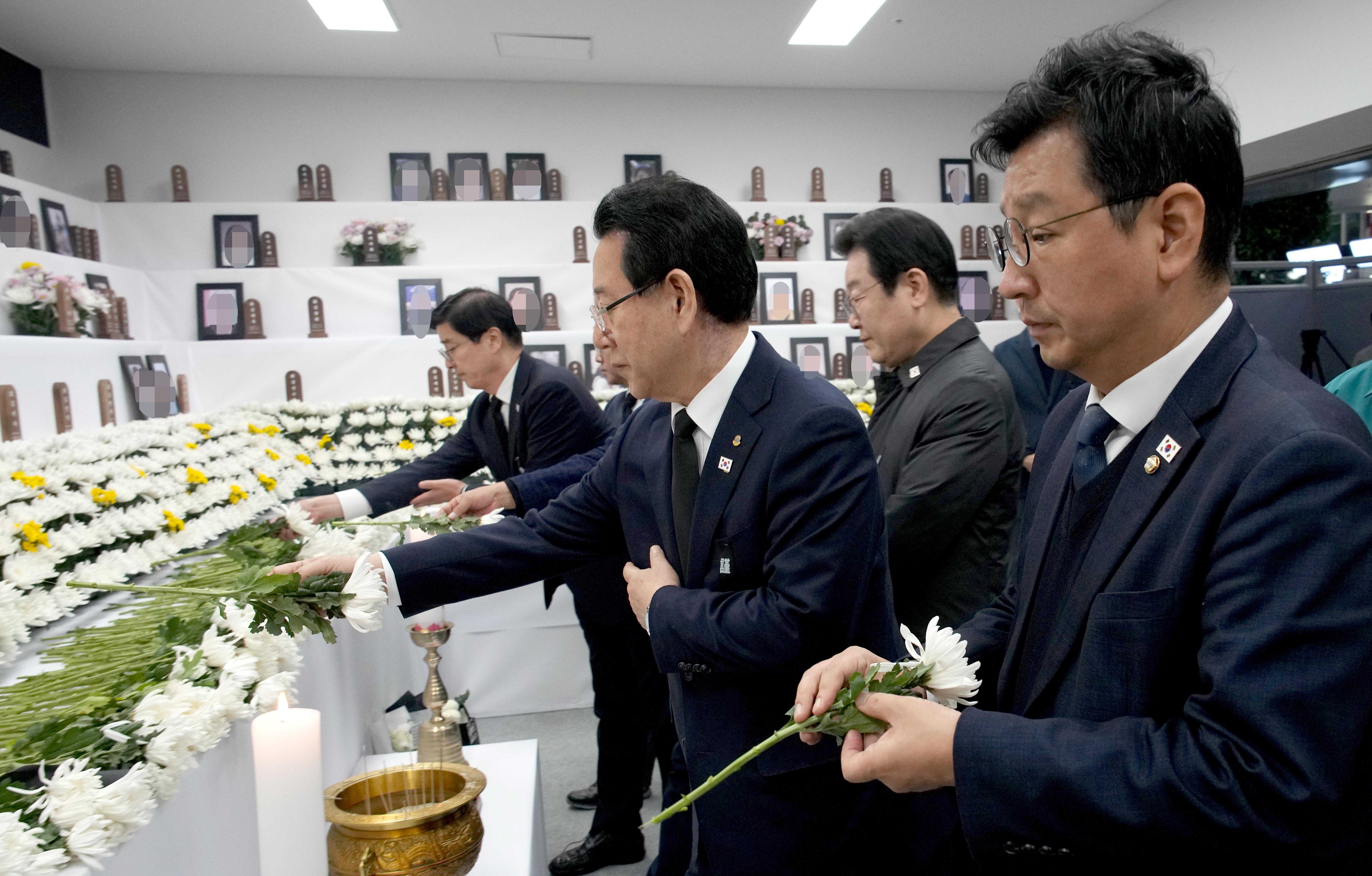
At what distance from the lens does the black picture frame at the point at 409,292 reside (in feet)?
19.5

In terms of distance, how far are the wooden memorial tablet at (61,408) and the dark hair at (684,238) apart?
3611mm

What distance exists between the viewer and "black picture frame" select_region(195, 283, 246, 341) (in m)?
5.75

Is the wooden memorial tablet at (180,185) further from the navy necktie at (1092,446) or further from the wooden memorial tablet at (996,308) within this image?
the navy necktie at (1092,446)

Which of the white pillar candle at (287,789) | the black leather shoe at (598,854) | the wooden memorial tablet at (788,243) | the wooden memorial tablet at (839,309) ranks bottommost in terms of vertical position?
the black leather shoe at (598,854)

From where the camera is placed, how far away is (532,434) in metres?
3.19

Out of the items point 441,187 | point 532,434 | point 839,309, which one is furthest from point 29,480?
point 839,309

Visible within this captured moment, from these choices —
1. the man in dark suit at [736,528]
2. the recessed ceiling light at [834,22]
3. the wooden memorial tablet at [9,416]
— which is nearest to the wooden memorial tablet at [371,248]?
the wooden memorial tablet at [9,416]

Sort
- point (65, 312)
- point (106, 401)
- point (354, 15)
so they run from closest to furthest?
point (65, 312)
point (106, 401)
point (354, 15)

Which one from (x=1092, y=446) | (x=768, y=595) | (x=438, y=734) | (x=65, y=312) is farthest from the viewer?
(x=65, y=312)

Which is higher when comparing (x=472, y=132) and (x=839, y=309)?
(x=472, y=132)

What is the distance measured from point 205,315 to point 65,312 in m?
1.54

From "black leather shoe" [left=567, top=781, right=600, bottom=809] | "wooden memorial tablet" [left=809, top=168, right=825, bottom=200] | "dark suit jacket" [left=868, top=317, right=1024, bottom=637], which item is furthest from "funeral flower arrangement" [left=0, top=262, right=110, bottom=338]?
"wooden memorial tablet" [left=809, top=168, right=825, bottom=200]

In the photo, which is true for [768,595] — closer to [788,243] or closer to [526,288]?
[526,288]

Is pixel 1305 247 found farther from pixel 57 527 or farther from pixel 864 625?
pixel 57 527
